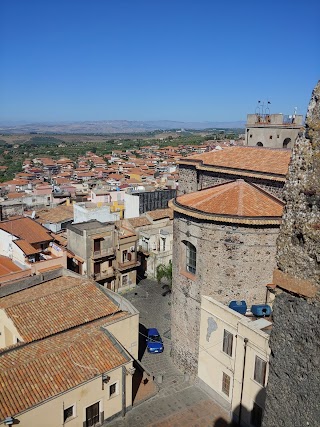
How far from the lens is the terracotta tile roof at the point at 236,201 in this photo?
50.1ft

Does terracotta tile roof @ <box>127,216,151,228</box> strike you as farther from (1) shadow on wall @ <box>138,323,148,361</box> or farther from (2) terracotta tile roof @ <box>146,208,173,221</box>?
(1) shadow on wall @ <box>138,323,148,361</box>

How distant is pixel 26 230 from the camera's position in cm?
2605

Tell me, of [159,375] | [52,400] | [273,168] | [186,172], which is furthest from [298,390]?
[186,172]

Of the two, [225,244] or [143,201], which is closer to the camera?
[225,244]

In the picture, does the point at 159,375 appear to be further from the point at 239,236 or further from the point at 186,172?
the point at 186,172

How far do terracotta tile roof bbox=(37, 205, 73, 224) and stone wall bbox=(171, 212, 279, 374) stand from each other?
1971 centimetres

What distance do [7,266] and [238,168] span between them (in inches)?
539

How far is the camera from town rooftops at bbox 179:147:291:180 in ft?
56.2

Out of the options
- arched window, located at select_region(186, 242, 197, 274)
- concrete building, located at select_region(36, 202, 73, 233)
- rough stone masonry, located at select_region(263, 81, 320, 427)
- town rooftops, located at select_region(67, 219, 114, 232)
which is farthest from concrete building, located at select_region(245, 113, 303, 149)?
rough stone masonry, located at select_region(263, 81, 320, 427)

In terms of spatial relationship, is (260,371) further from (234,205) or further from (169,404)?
(234,205)

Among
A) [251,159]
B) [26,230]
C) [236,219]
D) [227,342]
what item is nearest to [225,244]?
[236,219]

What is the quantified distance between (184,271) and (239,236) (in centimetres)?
324

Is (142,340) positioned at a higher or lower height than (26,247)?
lower

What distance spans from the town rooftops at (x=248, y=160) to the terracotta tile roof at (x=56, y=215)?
15.8 meters
